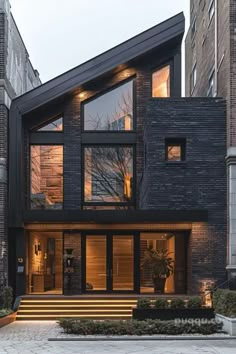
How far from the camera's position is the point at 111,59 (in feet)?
71.3

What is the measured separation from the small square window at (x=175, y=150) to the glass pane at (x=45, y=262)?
5.54 m

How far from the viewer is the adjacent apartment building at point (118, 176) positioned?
65.4 ft

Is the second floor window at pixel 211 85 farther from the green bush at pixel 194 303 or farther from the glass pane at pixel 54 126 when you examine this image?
the green bush at pixel 194 303

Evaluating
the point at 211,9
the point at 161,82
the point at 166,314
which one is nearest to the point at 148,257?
the point at 166,314

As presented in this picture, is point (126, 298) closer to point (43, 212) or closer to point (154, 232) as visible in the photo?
point (154, 232)

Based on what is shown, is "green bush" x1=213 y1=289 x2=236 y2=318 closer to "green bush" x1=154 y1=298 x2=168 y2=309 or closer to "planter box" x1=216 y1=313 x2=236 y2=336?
"planter box" x1=216 y1=313 x2=236 y2=336

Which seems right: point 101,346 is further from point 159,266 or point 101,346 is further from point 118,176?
point 118,176

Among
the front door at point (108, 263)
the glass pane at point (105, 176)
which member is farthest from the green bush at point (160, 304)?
the glass pane at point (105, 176)

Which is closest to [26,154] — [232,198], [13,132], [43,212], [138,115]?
[13,132]

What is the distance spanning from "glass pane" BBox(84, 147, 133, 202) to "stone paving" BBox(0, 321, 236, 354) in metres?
8.04

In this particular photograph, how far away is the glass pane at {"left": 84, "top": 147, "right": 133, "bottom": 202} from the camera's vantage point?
883 inches

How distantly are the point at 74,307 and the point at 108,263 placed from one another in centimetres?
276

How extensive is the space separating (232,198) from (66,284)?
273 inches

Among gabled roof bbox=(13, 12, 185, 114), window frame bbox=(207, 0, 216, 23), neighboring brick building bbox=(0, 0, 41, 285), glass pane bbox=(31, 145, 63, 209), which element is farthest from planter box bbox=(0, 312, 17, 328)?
window frame bbox=(207, 0, 216, 23)
